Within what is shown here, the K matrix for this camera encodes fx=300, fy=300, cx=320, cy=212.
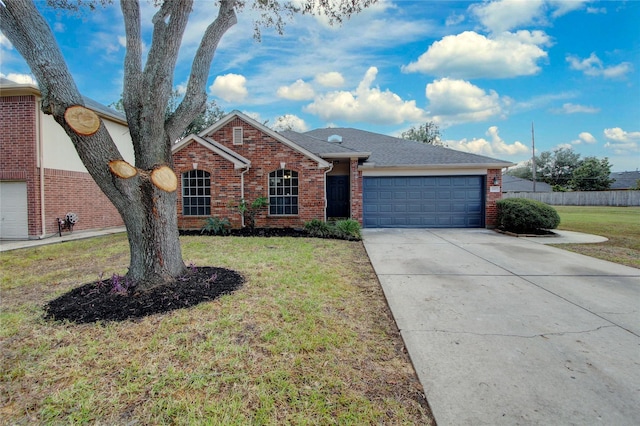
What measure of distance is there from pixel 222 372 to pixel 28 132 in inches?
463

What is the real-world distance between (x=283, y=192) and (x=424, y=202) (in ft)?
19.1

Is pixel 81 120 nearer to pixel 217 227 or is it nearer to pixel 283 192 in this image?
pixel 217 227

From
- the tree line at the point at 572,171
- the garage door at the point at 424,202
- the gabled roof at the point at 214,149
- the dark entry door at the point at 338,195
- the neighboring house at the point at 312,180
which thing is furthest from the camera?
the tree line at the point at 572,171

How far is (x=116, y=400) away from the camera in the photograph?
2.14 metres

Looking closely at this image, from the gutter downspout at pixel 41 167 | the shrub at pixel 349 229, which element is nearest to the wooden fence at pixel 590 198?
the shrub at pixel 349 229

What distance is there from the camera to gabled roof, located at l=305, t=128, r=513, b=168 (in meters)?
12.0

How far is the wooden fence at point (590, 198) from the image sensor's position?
96.9 feet

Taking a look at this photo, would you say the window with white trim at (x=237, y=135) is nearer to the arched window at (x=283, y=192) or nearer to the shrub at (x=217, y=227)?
the arched window at (x=283, y=192)

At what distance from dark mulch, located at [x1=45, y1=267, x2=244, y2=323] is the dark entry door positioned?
9479mm

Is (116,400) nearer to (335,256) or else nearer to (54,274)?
(54,274)

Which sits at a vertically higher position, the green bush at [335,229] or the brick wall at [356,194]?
the brick wall at [356,194]

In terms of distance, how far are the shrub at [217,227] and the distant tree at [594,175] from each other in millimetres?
52910

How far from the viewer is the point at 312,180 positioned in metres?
11.4

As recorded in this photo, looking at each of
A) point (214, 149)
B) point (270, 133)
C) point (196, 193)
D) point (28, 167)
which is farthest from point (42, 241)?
point (270, 133)
